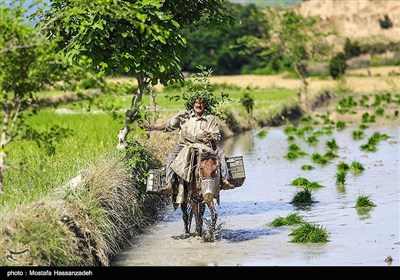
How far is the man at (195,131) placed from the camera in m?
16.6

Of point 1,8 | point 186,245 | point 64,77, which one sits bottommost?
point 186,245

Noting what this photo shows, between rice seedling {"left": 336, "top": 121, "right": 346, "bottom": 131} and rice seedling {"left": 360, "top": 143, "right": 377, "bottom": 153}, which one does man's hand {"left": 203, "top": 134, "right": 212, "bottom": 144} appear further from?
rice seedling {"left": 336, "top": 121, "right": 346, "bottom": 131}

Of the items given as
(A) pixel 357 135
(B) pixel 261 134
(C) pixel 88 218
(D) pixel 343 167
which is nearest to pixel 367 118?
(A) pixel 357 135

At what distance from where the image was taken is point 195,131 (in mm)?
16922

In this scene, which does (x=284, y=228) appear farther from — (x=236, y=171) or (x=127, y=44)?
(x=127, y=44)

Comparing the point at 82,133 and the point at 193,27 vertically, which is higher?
the point at 193,27

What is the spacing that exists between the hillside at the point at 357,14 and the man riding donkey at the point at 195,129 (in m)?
95.4

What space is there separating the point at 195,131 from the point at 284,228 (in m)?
2.47

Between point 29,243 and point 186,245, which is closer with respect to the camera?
point 29,243

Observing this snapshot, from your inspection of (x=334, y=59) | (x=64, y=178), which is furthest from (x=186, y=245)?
(x=334, y=59)

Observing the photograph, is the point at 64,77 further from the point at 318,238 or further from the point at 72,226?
the point at 318,238

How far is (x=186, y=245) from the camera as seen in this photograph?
16.5 metres

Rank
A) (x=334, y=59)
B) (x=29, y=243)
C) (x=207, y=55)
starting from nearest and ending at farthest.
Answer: (x=29, y=243) < (x=334, y=59) < (x=207, y=55)

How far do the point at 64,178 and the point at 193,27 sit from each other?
5.34 metres
